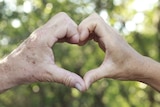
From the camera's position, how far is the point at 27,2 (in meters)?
5.41

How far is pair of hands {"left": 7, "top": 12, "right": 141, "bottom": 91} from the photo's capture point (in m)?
1.49

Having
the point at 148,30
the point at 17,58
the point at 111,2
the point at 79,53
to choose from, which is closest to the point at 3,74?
the point at 17,58

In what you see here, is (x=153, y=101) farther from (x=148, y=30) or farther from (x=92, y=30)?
(x=92, y=30)

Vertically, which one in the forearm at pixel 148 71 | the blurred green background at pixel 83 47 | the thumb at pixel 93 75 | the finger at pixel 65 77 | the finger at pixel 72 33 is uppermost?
the finger at pixel 72 33

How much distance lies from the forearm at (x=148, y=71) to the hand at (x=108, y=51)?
0.05m

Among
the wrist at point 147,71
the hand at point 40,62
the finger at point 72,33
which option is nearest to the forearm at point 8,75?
the hand at point 40,62

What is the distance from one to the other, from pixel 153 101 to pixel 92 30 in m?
6.83

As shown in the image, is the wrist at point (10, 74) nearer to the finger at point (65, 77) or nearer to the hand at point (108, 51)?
the finger at point (65, 77)

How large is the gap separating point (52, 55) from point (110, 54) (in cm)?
19

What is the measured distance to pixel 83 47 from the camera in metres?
6.04

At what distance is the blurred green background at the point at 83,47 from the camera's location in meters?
5.16

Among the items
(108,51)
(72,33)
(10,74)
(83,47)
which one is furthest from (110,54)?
(83,47)

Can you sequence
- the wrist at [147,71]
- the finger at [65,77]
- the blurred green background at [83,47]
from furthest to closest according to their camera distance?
1. the blurred green background at [83,47]
2. the wrist at [147,71]
3. the finger at [65,77]

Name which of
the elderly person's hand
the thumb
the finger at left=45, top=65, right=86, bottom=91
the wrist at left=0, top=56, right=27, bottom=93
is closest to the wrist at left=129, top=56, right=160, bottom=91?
the elderly person's hand
